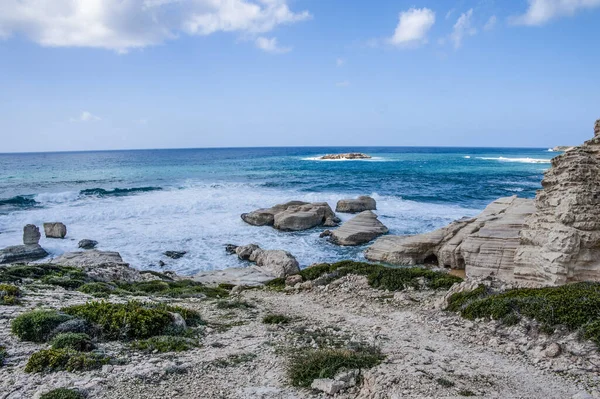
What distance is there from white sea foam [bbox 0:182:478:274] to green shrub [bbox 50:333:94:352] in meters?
14.2

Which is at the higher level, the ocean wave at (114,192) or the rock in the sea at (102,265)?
the ocean wave at (114,192)

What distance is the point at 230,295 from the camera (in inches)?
625

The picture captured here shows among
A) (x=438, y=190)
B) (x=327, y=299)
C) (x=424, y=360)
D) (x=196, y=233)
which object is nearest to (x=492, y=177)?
(x=438, y=190)

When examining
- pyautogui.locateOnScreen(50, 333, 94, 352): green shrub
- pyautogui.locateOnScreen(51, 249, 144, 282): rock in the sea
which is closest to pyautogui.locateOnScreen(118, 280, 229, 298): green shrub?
pyautogui.locateOnScreen(51, 249, 144, 282): rock in the sea

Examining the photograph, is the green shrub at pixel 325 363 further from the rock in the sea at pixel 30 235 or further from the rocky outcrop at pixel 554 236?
the rock in the sea at pixel 30 235

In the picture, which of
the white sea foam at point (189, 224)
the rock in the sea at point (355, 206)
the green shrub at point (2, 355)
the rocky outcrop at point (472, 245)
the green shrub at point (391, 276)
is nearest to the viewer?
the green shrub at point (2, 355)

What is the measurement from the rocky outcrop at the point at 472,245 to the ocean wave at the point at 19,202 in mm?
38623

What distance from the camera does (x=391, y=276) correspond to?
14.9 metres

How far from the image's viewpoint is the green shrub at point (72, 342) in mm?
8242

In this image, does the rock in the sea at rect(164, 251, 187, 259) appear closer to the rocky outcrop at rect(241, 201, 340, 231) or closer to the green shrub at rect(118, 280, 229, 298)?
the green shrub at rect(118, 280, 229, 298)

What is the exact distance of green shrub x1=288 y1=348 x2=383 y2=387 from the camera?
7324 millimetres

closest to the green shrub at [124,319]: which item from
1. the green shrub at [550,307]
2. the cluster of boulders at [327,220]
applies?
the green shrub at [550,307]

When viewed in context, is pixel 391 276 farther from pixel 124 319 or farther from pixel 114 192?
pixel 114 192

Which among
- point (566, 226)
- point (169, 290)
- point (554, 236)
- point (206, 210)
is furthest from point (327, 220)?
point (566, 226)
